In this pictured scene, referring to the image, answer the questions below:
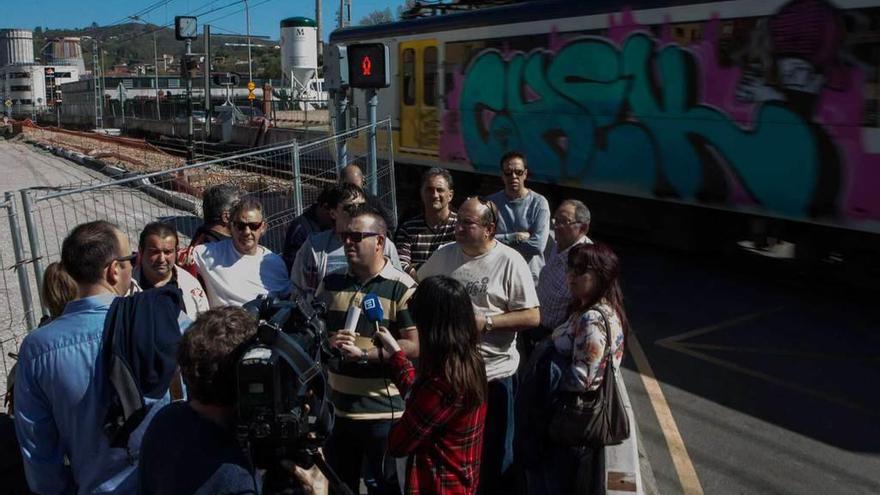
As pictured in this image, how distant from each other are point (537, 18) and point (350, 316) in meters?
8.85

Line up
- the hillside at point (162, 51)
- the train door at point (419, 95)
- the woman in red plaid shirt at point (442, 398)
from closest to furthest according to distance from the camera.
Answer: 1. the woman in red plaid shirt at point (442, 398)
2. the train door at point (419, 95)
3. the hillside at point (162, 51)

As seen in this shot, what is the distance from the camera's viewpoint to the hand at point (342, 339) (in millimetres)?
3084

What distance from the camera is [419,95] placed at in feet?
45.9

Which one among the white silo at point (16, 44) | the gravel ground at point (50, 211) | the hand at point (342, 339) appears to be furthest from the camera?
the white silo at point (16, 44)

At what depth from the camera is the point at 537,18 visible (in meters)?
11.2

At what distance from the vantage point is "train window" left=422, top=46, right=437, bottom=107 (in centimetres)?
1350

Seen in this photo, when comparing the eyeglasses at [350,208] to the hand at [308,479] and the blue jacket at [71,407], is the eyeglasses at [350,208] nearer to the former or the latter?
the blue jacket at [71,407]

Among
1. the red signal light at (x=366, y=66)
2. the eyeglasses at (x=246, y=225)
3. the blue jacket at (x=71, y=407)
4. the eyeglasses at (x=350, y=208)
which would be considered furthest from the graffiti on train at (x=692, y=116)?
the blue jacket at (x=71, y=407)

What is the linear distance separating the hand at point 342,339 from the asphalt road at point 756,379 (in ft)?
8.06

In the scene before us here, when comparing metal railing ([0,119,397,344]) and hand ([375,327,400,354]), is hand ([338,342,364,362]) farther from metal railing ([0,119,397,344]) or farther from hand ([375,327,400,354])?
metal railing ([0,119,397,344])

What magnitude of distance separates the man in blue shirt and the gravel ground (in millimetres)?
2568

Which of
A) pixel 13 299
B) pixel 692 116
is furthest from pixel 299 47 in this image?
pixel 13 299

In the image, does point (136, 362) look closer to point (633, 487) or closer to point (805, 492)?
point (633, 487)

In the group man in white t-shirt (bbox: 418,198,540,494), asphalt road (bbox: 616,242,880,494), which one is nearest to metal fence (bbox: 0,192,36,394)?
man in white t-shirt (bbox: 418,198,540,494)
